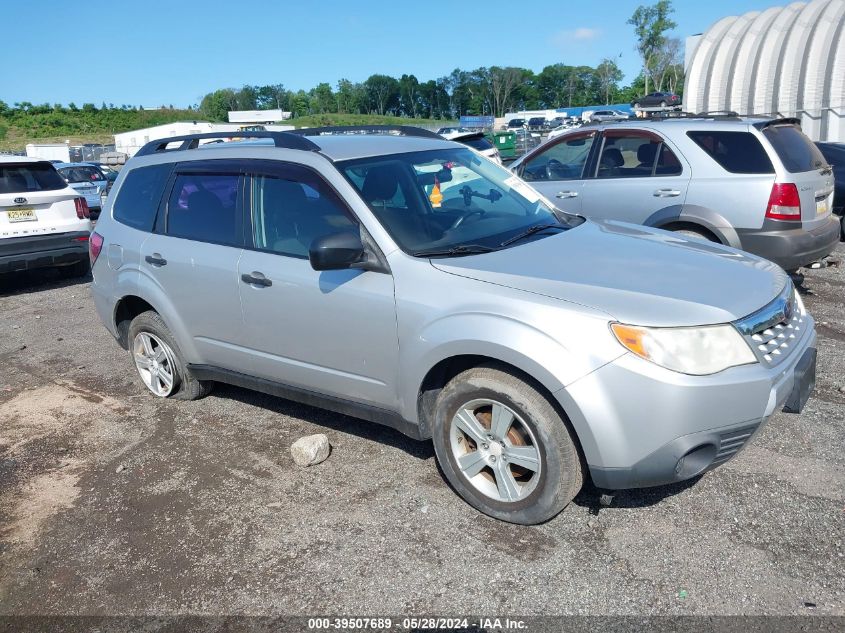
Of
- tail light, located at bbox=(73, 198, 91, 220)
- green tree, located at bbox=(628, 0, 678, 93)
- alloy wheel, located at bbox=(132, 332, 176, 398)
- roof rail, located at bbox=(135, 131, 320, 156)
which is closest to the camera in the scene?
roof rail, located at bbox=(135, 131, 320, 156)

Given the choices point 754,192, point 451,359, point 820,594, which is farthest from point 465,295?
point 754,192

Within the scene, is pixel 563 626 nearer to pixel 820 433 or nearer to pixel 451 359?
pixel 451 359

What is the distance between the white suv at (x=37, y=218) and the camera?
362 inches

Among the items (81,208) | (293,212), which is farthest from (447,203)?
(81,208)

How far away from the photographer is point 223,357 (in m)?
4.69

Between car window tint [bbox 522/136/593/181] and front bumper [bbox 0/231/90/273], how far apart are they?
20.4 ft

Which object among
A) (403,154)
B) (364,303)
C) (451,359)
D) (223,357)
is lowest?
(223,357)

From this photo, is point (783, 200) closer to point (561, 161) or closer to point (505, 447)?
point (561, 161)

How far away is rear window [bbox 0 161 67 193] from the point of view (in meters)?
9.31

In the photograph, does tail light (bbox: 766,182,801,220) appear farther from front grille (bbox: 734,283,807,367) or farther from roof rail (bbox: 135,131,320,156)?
roof rail (bbox: 135,131,320,156)

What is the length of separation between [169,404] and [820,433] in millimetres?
4476

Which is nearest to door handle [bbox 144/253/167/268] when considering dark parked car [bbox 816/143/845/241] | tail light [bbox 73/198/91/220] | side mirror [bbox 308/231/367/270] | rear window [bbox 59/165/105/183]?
side mirror [bbox 308/231/367/270]

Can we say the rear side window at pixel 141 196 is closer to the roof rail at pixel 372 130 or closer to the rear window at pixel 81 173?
the roof rail at pixel 372 130

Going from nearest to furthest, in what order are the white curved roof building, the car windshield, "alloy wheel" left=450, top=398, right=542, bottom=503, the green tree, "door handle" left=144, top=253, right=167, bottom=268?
"alloy wheel" left=450, top=398, right=542, bottom=503
the car windshield
"door handle" left=144, top=253, right=167, bottom=268
the white curved roof building
the green tree
